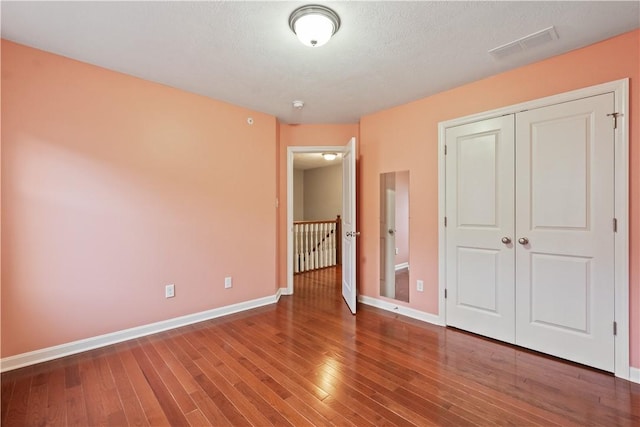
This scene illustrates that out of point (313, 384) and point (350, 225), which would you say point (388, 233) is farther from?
point (313, 384)

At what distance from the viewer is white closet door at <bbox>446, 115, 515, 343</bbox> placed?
8.30 ft

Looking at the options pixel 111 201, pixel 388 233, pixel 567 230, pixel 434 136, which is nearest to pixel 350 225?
pixel 388 233

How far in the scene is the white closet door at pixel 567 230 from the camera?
206cm

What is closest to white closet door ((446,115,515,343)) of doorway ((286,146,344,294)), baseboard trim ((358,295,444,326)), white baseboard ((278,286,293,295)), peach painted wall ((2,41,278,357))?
baseboard trim ((358,295,444,326))

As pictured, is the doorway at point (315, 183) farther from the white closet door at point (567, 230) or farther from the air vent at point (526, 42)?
the air vent at point (526, 42)

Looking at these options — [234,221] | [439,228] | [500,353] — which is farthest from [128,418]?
[439,228]

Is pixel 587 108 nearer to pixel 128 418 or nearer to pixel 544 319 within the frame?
pixel 544 319

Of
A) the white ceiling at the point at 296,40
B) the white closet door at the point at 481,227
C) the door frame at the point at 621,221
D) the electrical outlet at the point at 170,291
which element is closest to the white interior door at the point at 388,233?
the white closet door at the point at 481,227

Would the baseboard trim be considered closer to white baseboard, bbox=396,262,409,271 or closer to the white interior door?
the white interior door

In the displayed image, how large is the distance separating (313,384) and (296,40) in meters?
2.44

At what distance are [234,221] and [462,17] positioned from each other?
2.82 meters

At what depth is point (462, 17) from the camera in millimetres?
1811

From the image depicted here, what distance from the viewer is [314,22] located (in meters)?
1.75

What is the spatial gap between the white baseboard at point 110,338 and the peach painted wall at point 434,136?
1.78 metres
